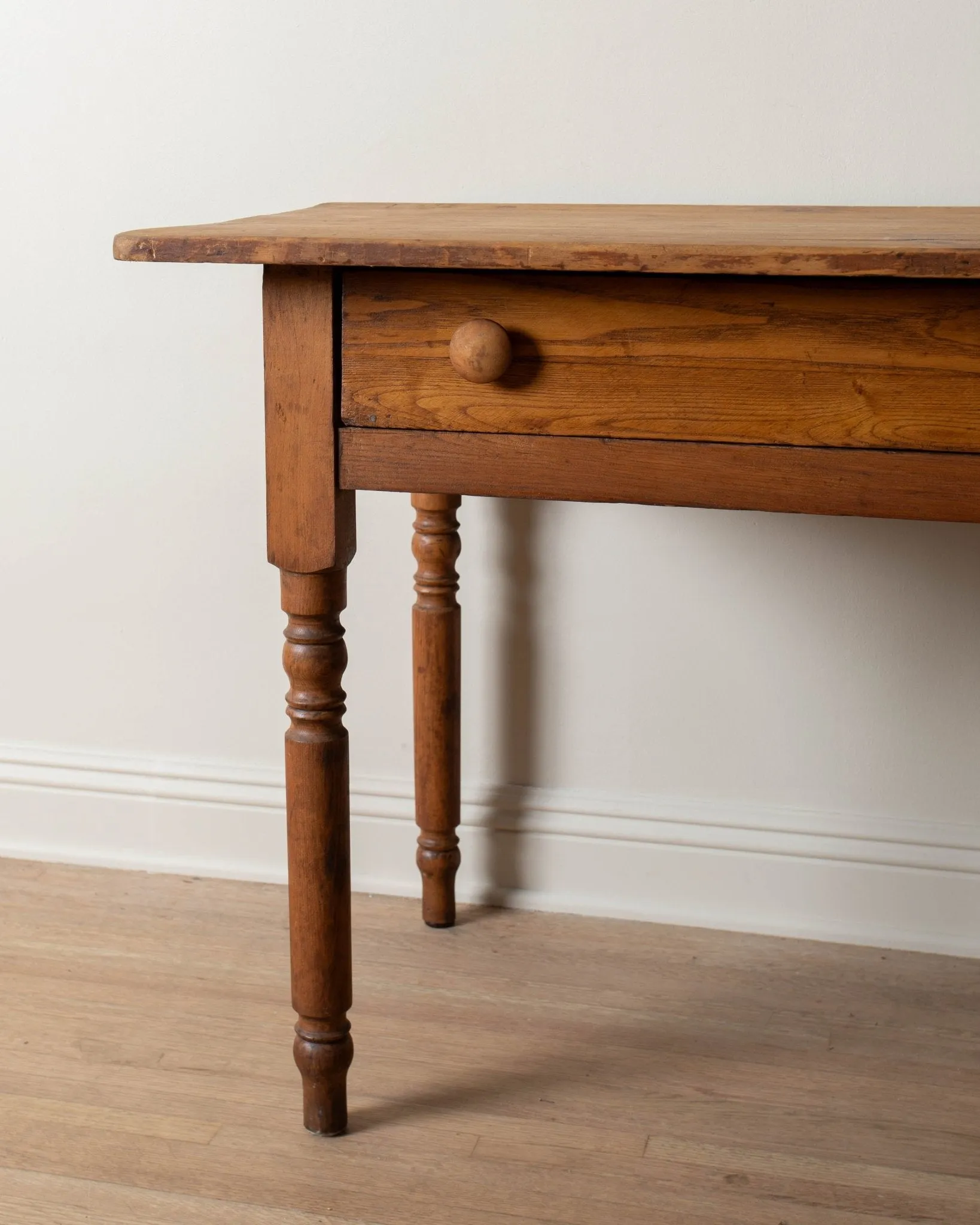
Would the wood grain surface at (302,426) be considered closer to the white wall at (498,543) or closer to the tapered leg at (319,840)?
the tapered leg at (319,840)

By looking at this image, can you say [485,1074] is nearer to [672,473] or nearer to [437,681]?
[437,681]

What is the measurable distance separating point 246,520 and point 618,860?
0.60 meters

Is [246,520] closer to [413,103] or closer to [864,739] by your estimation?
[413,103]

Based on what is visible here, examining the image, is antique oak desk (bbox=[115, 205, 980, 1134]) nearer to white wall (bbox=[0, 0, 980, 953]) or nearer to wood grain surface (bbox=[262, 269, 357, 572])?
wood grain surface (bbox=[262, 269, 357, 572])

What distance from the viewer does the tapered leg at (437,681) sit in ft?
5.16

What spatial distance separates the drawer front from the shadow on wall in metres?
0.59

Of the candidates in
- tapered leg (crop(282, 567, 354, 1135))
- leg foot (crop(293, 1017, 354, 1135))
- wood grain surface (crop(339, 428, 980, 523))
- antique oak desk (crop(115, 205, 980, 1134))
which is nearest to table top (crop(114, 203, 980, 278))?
antique oak desk (crop(115, 205, 980, 1134))

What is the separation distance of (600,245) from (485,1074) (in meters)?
0.79

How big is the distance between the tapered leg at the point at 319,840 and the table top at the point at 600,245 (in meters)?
0.26

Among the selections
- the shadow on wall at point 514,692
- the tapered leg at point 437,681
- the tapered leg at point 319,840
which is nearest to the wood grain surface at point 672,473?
the tapered leg at point 319,840

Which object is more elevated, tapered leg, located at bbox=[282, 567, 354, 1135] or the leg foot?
tapered leg, located at bbox=[282, 567, 354, 1135]

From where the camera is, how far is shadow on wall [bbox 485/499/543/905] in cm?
167

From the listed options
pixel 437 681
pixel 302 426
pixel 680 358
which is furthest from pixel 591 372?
pixel 437 681

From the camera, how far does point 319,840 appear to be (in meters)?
1.20
